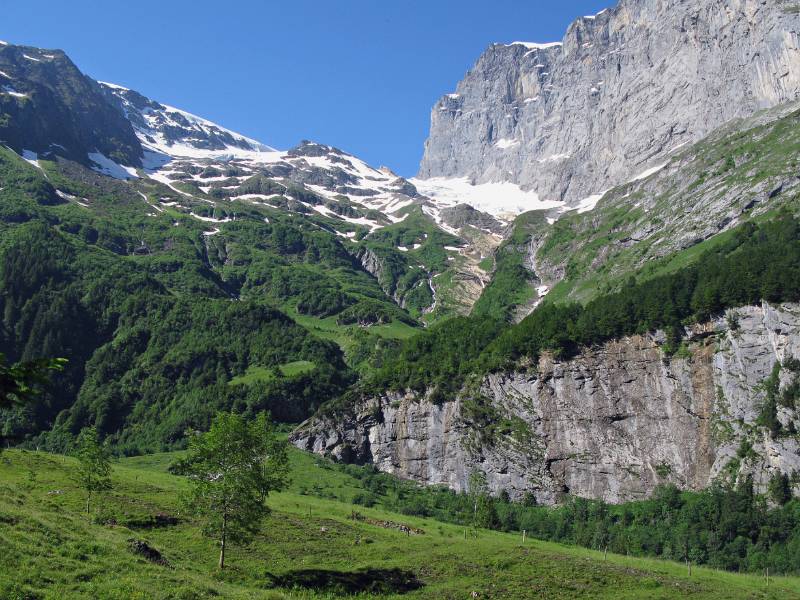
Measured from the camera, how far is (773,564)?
338ft

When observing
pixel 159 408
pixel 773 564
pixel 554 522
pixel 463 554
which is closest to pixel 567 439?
pixel 554 522

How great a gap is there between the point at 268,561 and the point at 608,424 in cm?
10874

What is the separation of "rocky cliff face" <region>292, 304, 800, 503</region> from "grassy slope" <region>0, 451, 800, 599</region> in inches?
2466

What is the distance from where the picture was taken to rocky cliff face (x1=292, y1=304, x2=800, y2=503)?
13000 cm

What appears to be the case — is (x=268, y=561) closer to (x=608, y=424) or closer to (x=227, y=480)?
(x=227, y=480)

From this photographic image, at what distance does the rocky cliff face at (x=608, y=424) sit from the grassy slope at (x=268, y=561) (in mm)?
62629

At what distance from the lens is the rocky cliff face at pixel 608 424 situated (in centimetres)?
13000

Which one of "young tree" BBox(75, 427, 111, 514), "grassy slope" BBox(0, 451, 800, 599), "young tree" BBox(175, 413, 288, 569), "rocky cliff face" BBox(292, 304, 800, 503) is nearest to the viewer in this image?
"grassy slope" BBox(0, 451, 800, 599)

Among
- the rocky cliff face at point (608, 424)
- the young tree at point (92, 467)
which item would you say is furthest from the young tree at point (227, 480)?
the rocky cliff face at point (608, 424)

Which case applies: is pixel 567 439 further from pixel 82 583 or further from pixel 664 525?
pixel 82 583

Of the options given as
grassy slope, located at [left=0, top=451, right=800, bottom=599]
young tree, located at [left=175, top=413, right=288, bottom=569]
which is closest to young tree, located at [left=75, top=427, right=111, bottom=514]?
grassy slope, located at [left=0, top=451, right=800, bottom=599]

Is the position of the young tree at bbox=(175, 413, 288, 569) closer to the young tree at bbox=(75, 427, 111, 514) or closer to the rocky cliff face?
the young tree at bbox=(75, 427, 111, 514)

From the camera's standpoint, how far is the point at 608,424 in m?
148

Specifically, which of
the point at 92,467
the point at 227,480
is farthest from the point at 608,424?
the point at 227,480
